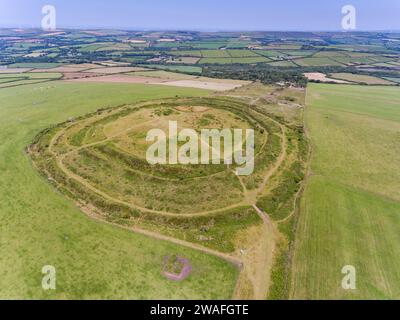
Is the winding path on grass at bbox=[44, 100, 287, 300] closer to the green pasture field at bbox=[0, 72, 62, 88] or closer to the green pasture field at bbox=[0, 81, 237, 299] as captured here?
the green pasture field at bbox=[0, 81, 237, 299]

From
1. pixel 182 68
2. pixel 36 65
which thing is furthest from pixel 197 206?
pixel 36 65

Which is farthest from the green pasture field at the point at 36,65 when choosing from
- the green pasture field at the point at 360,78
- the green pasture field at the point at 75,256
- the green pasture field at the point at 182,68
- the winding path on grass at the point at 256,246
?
the green pasture field at the point at 360,78

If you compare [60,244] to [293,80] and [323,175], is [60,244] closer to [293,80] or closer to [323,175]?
[323,175]

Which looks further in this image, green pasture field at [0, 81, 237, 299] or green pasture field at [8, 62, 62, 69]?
green pasture field at [8, 62, 62, 69]

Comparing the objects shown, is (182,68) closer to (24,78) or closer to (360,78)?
(24,78)

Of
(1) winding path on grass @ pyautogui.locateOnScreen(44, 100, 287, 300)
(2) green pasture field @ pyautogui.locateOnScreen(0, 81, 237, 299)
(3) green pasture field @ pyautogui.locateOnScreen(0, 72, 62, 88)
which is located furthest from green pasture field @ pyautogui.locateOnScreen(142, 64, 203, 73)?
(1) winding path on grass @ pyautogui.locateOnScreen(44, 100, 287, 300)

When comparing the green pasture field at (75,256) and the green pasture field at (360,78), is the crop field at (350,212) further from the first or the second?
the green pasture field at (360,78)
